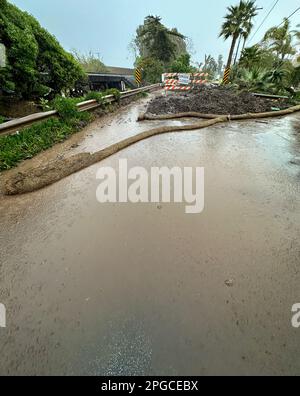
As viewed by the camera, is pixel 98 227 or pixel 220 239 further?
pixel 98 227

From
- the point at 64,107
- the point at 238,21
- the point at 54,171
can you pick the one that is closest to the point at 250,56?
the point at 238,21

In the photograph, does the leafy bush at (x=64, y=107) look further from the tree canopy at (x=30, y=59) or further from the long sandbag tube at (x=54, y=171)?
the long sandbag tube at (x=54, y=171)

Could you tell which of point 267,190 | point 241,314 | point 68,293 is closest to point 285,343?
point 241,314

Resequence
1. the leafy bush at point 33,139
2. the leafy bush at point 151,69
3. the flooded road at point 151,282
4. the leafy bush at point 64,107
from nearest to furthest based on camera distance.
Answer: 1. the flooded road at point 151,282
2. the leafy bush at point 33,139
3. the leafy bush at point 64,107
4. the leafy bush at point 151,69

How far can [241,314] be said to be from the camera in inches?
51.8

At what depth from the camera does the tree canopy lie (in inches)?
172

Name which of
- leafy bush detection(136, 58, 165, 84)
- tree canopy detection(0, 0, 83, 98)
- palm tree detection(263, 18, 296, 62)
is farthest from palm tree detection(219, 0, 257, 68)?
tree canopy detection(0, 0, 83, 98)

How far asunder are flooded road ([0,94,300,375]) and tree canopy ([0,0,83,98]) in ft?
12.6

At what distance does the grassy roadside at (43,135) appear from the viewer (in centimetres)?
344

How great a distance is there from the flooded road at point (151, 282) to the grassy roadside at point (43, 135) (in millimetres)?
1363

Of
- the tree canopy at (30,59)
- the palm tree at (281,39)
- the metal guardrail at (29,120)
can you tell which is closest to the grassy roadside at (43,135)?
the metal guardrail at (29,120)
